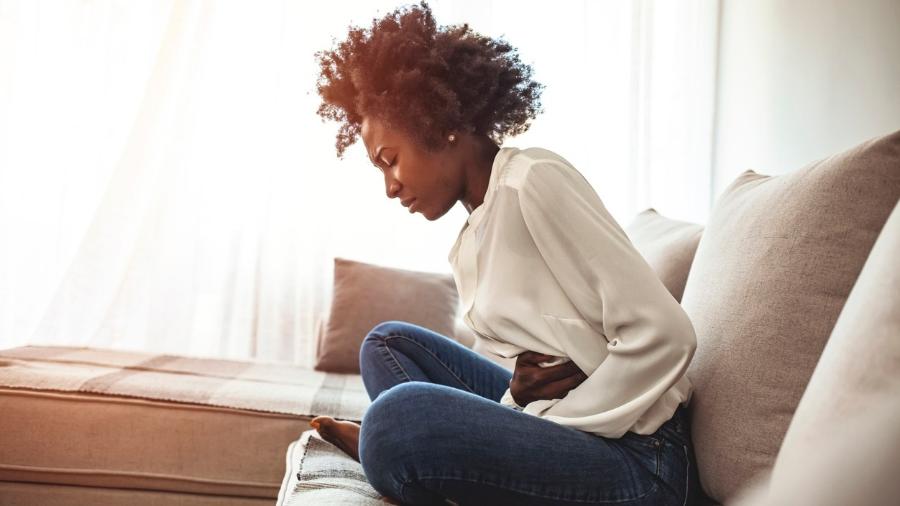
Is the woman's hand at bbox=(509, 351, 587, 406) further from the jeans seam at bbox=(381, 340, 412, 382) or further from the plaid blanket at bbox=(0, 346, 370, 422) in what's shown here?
the plaid blanket at bbox=(0, 346, 370, 422)

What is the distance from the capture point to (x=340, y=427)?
4.36ft

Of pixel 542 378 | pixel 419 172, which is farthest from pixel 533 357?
pixel 419 172

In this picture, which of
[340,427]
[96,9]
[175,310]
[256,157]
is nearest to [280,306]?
[175,310]

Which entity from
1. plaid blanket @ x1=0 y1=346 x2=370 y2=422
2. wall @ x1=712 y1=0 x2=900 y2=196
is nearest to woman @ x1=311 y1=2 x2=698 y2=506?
plaid blanket @ x1=0 y1=346 x2=370 y2=422

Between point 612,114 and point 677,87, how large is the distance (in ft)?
0.90

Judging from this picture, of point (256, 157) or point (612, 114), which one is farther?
point (612, 114)

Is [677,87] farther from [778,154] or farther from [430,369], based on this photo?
[430,369]

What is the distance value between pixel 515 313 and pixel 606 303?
0.13m

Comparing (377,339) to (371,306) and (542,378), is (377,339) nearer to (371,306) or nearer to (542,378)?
(542,378)

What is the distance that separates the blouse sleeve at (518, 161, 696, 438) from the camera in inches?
34.7

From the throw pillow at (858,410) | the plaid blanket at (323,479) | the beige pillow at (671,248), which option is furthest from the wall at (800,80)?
the plaid blanket at (323,479)

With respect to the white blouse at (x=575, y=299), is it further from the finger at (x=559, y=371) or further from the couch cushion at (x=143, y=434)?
the couch cushion at (x=143, y=434)

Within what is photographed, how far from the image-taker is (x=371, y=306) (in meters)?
2.29

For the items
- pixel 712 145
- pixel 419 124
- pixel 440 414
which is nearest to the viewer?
pixel 440 414
